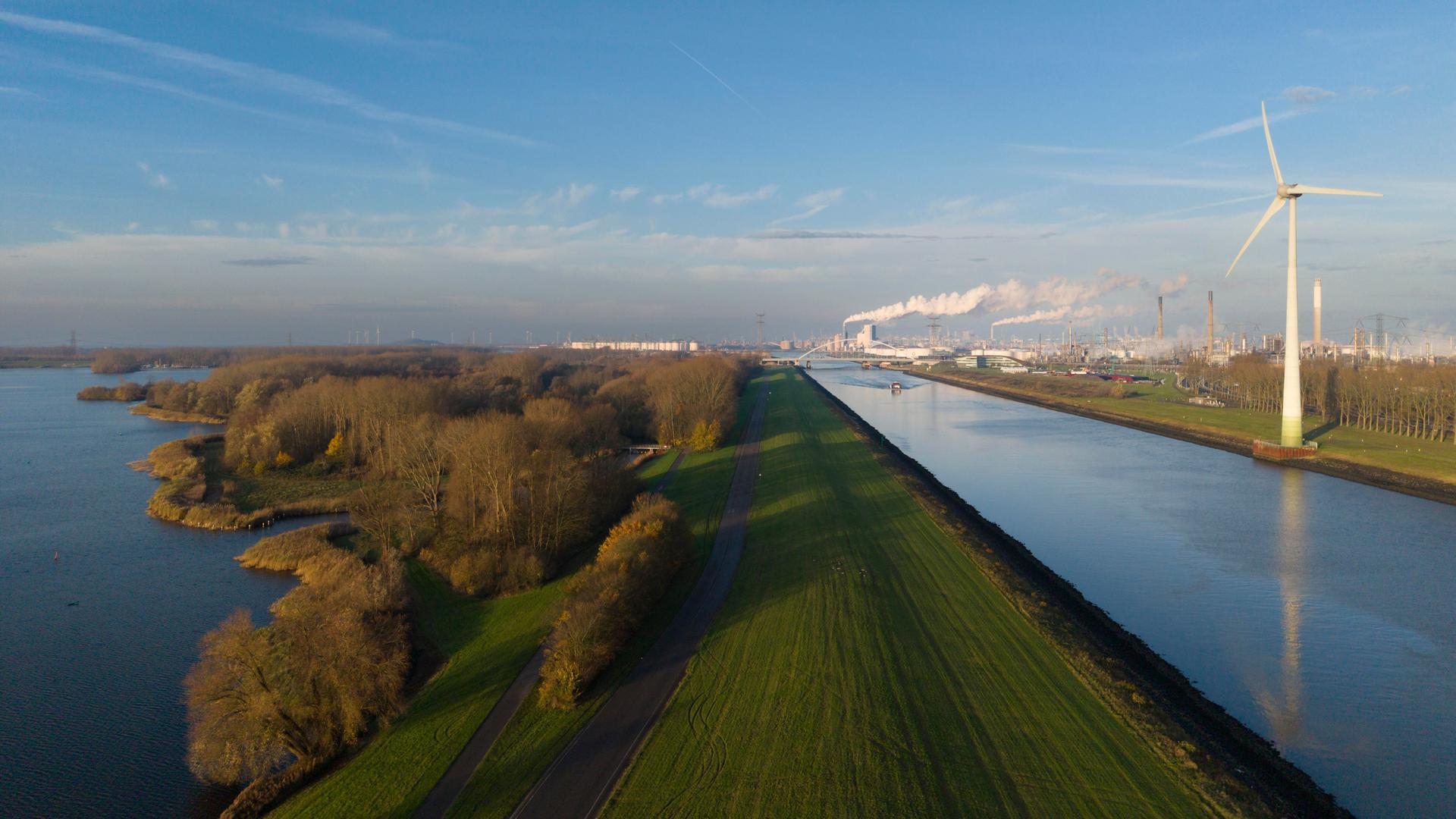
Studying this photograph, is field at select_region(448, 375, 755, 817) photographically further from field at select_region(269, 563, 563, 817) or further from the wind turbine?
the wind turbine

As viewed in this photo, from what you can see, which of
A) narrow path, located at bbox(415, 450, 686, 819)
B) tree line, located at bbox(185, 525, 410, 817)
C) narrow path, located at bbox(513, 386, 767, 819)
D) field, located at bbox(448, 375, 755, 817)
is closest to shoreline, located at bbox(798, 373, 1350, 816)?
narrow path, located at bbox(513, 386, 767, 819)

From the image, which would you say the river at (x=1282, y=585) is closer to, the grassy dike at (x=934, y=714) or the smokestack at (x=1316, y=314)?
the grassy dike at (x=934, y=714)

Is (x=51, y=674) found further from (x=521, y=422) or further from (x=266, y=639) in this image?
(x=521, y=422)

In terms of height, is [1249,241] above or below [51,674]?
above

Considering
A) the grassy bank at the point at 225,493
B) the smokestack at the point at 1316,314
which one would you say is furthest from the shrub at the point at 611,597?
the smokestack at the point at 1316,314

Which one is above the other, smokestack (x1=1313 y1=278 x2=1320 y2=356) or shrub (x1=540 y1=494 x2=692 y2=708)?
smokestack (x1=1313 y1=278 x2=1320 y2=356)

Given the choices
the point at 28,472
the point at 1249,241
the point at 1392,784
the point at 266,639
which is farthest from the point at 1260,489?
the point at 28,472
